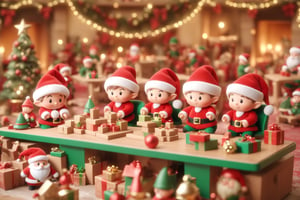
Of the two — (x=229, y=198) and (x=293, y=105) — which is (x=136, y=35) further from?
(x=229, y=198)

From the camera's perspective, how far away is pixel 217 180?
3.97 meters

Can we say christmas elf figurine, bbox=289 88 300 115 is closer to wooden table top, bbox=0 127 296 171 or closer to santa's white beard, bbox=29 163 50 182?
wooden table top, bbox=0 127 296 171

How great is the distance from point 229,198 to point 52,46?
366 inches

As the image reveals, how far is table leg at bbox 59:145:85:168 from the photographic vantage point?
181 inches

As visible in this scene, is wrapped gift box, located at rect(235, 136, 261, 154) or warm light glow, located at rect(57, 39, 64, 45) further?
warm light glow, located at rect(57, 39, 64, 45)

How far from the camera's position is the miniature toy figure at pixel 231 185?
3658 millimetres

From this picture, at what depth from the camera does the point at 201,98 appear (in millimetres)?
4723

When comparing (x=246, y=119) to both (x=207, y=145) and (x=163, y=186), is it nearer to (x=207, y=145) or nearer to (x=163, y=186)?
(x=207, y=145)

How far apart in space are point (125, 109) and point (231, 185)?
6.25 ft

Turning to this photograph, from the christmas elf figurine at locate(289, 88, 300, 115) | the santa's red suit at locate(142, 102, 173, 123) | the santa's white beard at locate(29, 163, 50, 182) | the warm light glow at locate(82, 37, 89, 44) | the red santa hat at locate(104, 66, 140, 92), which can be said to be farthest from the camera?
the warm light glow at locate(82, 37, 89, 44)

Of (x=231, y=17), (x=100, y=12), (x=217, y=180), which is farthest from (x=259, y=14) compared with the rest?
(x=217, y=180)

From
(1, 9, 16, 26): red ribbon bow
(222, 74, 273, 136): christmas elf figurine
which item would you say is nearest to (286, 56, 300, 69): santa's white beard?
(222, 74, 273, 136): christmas elf figurine

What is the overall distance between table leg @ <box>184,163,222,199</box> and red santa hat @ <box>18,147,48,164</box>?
4.35 ft

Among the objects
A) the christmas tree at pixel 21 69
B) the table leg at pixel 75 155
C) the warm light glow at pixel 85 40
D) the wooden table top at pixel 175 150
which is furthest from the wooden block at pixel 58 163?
the warm light glow at pixel 85 40
